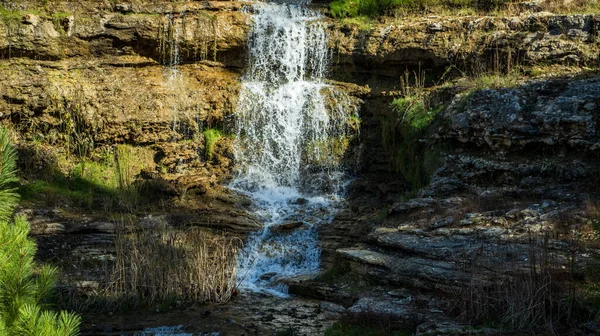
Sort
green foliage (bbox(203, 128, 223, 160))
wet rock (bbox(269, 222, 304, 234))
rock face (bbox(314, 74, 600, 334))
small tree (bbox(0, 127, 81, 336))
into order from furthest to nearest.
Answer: green foliage (bbox(203, 128, 223, 160))
wet rock (bbox(269, 222, 304, 234))
rock face (bbox(314, 74, 600, 334))
small tree (bbox(0, 127, 81, 336))

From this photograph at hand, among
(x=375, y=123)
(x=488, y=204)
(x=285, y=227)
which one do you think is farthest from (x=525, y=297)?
(x=375, y=123)

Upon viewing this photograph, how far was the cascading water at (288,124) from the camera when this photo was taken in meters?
13.6

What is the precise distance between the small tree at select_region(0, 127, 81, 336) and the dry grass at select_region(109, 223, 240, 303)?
4.75 meters

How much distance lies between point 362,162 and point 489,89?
13.2ft

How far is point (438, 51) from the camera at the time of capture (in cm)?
1488

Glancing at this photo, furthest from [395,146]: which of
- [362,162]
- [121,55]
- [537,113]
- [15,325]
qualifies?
[15,325]

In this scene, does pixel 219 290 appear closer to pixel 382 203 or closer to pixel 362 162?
pixel 382 203

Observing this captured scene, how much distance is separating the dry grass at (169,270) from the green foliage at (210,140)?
653 cm

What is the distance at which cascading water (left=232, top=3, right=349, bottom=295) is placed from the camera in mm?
13602

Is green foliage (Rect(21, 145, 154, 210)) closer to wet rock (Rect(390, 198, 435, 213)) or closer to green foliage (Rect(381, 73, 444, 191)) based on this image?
wet rock (Rect(390, 198, 435, 213))

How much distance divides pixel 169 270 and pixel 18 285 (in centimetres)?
496

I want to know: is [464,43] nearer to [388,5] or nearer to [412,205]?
[388,5]

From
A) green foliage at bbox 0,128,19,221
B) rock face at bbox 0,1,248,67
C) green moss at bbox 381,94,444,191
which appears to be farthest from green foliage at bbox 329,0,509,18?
green foliage at bbox 0,128,19,221

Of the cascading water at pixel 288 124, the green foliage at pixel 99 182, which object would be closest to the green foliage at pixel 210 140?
the cascading water at pixel 288 124
